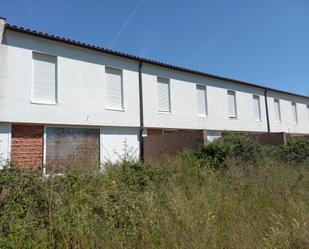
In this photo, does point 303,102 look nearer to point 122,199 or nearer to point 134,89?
point 134,89

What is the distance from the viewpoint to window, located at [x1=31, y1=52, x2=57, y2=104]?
1270 centimetres

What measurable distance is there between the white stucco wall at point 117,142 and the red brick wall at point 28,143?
2.87 m

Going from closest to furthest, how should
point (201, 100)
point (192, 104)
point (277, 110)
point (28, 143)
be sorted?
point (28, 143) → point (192, 104) → point (201, 100) → point (277, 110)

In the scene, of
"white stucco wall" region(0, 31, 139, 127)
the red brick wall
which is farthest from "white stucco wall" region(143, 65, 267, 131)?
the red brick wall

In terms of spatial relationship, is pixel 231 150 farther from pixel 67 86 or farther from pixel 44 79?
pixel 44 79

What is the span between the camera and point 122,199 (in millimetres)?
4945

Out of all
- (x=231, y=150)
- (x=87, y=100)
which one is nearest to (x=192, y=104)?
(x=87, y=100)

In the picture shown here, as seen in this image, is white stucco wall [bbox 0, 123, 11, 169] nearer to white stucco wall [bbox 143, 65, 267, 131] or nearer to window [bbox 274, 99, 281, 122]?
white stucco wall [bbox 143, 65, 267, 131]

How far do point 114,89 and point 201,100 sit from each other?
21.4 feet

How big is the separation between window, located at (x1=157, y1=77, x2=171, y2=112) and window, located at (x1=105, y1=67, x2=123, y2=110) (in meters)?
2.65

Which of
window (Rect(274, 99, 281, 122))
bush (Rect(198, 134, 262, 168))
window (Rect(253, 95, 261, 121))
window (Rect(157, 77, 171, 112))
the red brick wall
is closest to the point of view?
bush (Rect(198, 134, 262, 168))

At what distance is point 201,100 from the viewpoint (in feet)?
64.6

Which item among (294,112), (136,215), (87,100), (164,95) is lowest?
(136,215)

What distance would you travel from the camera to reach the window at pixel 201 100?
63.9 feet
